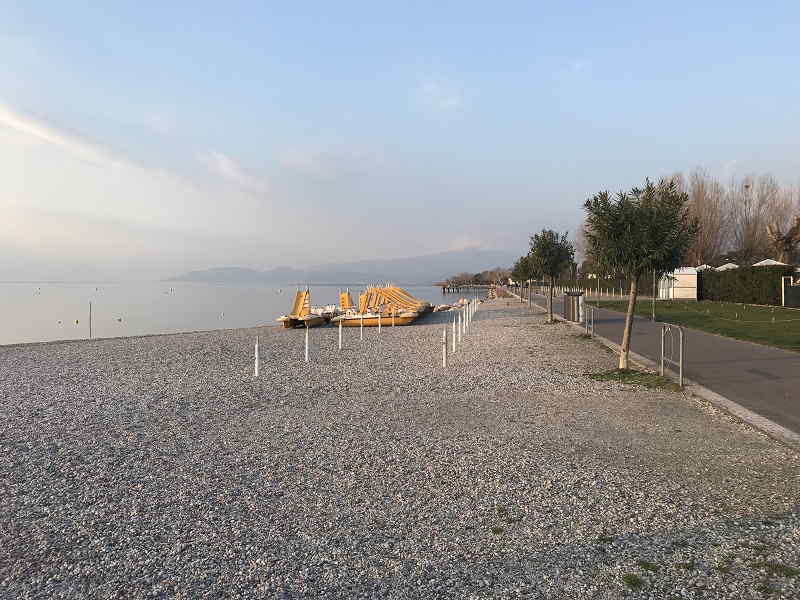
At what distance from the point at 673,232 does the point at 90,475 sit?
1084 cm

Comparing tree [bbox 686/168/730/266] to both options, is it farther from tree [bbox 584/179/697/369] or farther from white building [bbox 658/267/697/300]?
tree [bbox 584/179/697/369]

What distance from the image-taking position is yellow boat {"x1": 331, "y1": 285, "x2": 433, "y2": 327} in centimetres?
2834

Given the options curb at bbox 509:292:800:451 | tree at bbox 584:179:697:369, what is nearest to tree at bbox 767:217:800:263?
tree at bbox 584:179:697:369

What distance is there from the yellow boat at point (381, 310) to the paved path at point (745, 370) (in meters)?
12.2

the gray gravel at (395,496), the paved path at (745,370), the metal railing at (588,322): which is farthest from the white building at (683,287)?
the gray gravel at (395,496)

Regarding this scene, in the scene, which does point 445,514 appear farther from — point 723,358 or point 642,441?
point 723,358

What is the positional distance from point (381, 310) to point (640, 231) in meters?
19.3

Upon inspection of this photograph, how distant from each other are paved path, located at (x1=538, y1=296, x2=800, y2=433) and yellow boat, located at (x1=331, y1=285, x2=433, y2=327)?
12.2 metres

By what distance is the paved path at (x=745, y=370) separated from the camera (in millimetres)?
8203

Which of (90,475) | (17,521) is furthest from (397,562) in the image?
(90,475)

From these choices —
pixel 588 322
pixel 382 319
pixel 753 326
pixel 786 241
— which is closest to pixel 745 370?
pixel 753 326

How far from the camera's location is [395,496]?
5051 mm

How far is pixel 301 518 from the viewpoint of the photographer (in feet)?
15.1

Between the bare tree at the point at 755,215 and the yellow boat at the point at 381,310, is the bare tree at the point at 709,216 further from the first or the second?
the yellow boat at the point at 381,310
